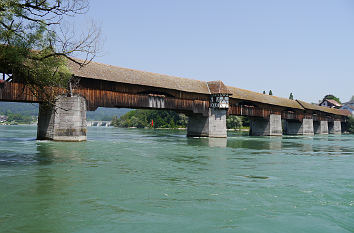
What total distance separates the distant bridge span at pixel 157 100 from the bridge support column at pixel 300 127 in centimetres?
50

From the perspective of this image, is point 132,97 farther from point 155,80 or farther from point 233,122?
point 233,122

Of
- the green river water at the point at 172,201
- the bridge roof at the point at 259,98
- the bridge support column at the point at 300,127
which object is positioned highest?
the bridge roof at the point at 259,98

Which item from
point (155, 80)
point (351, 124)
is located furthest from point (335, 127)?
point (155, 80)

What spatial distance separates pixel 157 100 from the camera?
2964cm

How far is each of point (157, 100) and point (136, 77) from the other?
124 inches

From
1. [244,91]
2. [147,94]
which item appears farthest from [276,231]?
[244,91]

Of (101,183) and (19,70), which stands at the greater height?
(19,70)

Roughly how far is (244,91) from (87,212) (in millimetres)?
37629

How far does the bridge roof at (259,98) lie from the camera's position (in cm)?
3821

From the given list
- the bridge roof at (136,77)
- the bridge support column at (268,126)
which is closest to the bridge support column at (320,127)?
the bridge support column at (268,126)

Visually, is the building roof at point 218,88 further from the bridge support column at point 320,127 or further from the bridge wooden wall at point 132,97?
the bridge support column at point 320,127

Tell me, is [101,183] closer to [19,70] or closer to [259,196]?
[259,196]

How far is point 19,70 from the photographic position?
31.4ft

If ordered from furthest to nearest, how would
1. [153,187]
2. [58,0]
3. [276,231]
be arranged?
[58,0]
[153,187]
[276,231]
